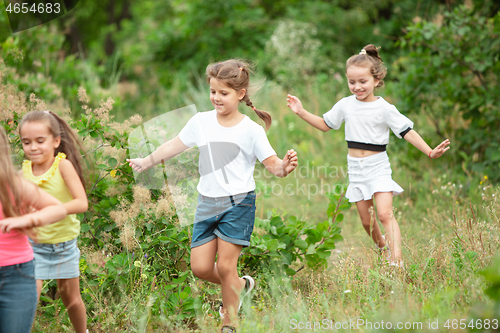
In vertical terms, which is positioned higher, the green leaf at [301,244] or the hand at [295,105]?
the hand at [295,105]

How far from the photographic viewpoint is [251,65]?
9.91ft

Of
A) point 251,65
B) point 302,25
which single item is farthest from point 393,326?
point 302,25

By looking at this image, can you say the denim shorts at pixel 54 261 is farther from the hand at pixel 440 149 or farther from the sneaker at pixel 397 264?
the hand at pixel 440 149

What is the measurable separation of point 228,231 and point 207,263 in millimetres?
266

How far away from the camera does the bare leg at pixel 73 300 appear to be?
2443mm

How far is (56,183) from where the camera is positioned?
2.29m

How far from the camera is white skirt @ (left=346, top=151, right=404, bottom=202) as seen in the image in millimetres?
3334

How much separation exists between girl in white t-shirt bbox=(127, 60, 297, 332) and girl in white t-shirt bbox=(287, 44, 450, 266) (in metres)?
0.84

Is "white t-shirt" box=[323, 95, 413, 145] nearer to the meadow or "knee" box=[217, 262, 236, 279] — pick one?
the meadow

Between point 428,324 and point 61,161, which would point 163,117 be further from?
point 428,324

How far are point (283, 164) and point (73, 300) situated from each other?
1.50 meters

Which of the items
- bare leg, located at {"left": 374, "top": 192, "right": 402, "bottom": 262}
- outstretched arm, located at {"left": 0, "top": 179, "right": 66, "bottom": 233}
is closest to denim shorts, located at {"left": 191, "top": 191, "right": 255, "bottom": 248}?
outstretched arm, located at {"left": 0, "top": 179, "right": 66, "bottom": 233}
